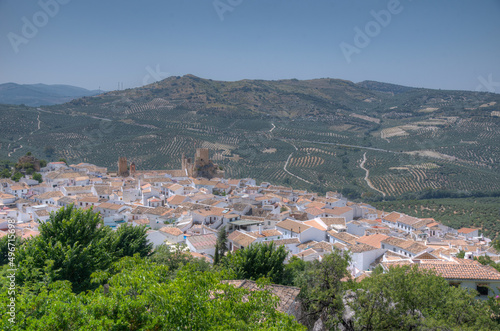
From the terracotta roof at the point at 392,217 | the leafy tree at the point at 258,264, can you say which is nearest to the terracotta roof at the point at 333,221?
the terracotta roof at the point at 392,217

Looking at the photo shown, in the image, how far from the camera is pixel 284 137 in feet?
328

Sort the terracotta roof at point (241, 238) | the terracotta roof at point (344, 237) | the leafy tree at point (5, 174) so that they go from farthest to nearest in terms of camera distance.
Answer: the leafy tree at point (5, 174) → the terracotta roof at point (344, 237) → the terracotta roof at point (241, 238)

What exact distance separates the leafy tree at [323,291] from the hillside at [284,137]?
4814 cm

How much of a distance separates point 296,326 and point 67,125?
314 feet

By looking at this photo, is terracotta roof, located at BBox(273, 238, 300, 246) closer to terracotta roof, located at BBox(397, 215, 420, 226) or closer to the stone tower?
terracotta roof, located at BBox(397, 215, 420, 226)

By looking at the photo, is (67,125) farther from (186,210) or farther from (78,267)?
(78,267)

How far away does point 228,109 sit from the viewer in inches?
4936

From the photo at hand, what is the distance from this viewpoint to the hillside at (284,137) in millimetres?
67375

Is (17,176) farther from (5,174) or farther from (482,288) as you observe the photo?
(482,288)

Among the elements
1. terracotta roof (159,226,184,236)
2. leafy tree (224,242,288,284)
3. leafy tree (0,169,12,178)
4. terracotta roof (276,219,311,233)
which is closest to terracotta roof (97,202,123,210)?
terracotta roof (159,226,184,236)

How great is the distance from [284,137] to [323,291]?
89.5 metres

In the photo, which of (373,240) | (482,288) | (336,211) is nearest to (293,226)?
(373,240)

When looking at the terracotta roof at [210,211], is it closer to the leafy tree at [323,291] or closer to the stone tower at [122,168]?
the leafy tree at [323,291]

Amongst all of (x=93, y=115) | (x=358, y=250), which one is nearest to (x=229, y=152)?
(x=93, y=115)
